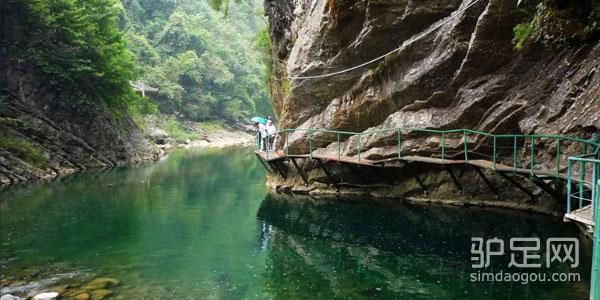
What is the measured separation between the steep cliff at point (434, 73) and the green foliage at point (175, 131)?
127 feet

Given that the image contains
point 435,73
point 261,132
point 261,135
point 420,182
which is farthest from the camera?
point 261,135

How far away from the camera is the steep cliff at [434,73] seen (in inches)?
543

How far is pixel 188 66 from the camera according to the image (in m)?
64.8

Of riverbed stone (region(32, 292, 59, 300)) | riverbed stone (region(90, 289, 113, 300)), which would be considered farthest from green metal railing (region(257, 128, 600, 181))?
riverbed stone (region(32, 292, 59, 300))

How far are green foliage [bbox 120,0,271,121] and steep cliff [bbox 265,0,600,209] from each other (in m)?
Result: 36.2

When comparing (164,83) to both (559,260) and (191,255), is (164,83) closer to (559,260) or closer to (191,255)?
(191,255)

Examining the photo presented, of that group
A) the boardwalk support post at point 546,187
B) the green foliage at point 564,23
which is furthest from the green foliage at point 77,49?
the boardwalk support post at point 546,187

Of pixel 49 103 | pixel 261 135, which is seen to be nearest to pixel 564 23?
pixel 261 135

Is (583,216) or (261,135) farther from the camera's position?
(261,135)

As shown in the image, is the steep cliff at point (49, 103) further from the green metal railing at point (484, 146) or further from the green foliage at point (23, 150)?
the green metal railing at point (484, 146)

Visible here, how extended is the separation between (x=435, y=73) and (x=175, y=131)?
48161 mm

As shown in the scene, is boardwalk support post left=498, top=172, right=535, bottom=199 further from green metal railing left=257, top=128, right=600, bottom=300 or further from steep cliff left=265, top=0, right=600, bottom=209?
steep cliff left=265, top=0, right=600, bottom=209

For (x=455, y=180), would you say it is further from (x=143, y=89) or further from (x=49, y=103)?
(x=143, y=89)

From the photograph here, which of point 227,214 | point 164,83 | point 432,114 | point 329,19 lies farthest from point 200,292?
point 164,83
